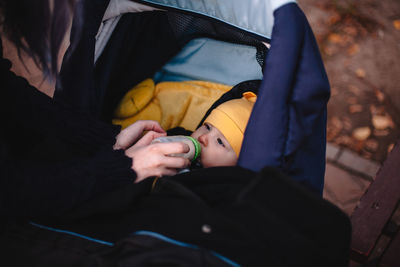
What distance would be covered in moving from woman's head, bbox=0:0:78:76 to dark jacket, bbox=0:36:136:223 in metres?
0.09

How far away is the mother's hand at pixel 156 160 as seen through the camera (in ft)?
2.89

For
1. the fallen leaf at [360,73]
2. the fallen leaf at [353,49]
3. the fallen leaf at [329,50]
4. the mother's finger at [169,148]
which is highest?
the fallen leaf at [353,49]

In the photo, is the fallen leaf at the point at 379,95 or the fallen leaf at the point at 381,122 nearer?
the fallen leaf at the point at 381,122

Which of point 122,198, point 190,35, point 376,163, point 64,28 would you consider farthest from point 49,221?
point 376,163

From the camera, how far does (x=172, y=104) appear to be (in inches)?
56.4

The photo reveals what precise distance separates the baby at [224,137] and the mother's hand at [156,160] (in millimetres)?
206

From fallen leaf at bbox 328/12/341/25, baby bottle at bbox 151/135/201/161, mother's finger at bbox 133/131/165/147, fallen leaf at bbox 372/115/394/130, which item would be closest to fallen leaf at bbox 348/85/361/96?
fallen leaf at bbox 372/115/394/130

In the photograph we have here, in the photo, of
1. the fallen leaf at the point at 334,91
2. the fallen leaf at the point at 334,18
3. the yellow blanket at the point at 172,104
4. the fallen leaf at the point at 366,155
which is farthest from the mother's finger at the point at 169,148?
the fallen leaf at the point at 334,18

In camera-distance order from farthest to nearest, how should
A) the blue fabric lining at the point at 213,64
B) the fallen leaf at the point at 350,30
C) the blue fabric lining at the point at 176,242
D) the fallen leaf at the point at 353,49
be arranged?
the fallen leaf at the point at 350,30 → the fallen leaf at the point at 353,49 → the blue fabric lining at the point at 213,64 → the blue fabric lining at the point at 176,242

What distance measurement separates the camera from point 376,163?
210 centimetres

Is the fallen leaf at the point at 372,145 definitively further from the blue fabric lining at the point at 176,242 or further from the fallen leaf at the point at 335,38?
the blue fabric lining at the point at 176,242

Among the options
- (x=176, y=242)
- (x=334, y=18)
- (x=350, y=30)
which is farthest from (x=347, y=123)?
(x=176, y=242)

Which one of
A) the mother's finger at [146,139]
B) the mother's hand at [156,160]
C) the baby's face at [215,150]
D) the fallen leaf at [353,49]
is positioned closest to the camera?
the mother's hand at [156,160]

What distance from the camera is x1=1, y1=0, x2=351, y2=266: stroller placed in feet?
2.10
